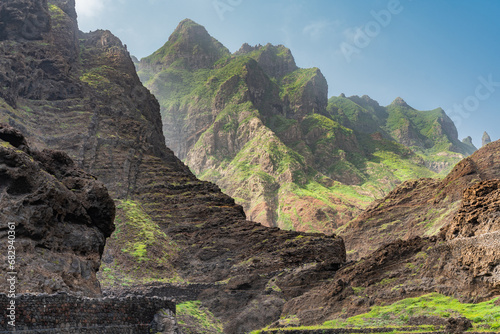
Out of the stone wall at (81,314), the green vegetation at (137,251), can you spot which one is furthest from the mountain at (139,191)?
the stone wall at (81,314)

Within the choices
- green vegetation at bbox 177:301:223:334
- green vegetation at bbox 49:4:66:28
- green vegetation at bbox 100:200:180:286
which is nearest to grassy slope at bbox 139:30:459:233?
green vegetation at bbox 100:200:180:286

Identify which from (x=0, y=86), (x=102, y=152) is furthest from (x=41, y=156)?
(x=0, y=86)

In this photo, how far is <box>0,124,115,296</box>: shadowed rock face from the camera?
2836 cm

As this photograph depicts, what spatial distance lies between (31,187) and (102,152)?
186ft

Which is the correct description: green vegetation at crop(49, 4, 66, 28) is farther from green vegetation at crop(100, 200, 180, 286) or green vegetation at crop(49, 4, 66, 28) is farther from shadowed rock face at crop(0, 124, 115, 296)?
shadowed rock face at crop(0, 124, 115, 296)

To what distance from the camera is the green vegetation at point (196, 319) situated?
1751 inches

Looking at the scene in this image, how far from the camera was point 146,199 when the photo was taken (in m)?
80.4

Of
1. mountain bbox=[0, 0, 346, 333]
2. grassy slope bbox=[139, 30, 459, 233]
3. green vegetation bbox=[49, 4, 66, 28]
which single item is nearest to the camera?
mountain bbox=[0, 0, 346, 333]

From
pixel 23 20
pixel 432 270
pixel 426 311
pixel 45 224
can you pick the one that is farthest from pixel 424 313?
pixel 23 20

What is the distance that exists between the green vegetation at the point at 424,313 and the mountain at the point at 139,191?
14.8 meters

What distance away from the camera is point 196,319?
49188mm

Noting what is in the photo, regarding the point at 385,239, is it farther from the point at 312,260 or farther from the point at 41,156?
the point at 41,156

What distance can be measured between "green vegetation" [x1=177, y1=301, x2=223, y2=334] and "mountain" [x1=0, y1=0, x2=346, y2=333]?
116cm

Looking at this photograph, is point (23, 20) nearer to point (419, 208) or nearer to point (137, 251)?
point (137, 251)
